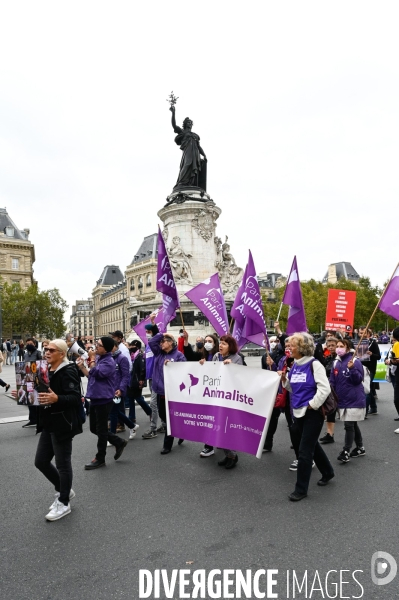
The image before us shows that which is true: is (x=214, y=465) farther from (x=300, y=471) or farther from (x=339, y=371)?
(x=339, y=371)

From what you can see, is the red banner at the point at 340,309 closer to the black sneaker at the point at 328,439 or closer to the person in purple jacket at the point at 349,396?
the black sneaker at the point at 328,439

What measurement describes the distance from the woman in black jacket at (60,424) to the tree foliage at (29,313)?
56323mm

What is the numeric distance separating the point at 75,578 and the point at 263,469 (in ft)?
11.1

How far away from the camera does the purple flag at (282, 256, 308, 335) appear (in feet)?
31.6

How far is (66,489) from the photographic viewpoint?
4.68 m

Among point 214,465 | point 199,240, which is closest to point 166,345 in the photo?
point 214,465

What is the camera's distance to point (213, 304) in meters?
9.77

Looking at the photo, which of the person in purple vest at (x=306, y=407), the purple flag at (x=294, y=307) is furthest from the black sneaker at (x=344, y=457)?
the purple flag at (x=294, y=307)

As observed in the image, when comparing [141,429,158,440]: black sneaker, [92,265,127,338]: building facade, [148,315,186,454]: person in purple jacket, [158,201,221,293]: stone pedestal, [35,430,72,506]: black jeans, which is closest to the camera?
[35,430,72,506]: black jeans

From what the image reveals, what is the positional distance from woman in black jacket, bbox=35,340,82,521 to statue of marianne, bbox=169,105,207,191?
27.7 metres

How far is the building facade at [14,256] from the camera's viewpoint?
71.4 m

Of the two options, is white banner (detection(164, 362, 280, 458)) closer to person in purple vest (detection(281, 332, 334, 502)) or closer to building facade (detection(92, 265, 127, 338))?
person in purple vest (detection(281, 332, 334, 502))

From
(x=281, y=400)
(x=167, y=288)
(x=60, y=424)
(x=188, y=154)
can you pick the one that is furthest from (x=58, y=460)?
(x=188, y=154)

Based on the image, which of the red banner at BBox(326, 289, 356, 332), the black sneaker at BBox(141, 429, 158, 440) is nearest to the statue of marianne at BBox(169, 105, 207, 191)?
the red banner at BBox(326, 289, 356, 332)
